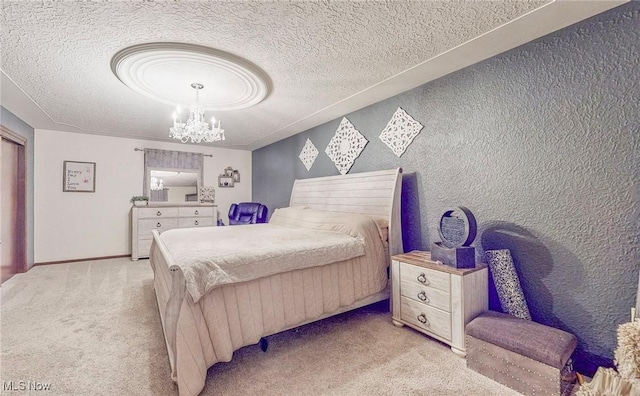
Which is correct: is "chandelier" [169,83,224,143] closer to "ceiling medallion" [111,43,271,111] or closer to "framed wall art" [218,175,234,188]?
"ceiling medallion" [111,43,271,111]

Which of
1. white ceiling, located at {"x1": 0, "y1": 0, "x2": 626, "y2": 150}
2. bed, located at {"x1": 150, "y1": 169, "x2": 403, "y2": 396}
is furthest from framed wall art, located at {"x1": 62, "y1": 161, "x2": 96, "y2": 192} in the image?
bed, located at {"x1": 150, "y1": 169, "x2": 403, "y2": 396}

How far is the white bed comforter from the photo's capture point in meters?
1.65

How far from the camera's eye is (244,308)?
1.77 metres

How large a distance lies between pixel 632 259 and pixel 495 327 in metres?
0.86

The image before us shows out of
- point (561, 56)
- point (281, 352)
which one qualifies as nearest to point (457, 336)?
point (281, 352)

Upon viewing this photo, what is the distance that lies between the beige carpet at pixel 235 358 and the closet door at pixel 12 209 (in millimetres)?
1283

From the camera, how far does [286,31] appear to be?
6.22 ft

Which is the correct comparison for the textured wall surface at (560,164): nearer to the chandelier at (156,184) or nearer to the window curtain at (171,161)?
the window curtain at (171,161)

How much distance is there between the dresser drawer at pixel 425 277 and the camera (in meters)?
1.98

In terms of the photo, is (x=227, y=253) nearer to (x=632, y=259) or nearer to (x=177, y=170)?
(x=632, y=259)

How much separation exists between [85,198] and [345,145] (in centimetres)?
468

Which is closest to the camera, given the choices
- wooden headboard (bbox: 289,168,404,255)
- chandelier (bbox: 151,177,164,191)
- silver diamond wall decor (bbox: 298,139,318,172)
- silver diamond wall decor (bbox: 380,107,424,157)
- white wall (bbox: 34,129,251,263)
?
wooden headboard (bbox: 289,168,404,255)

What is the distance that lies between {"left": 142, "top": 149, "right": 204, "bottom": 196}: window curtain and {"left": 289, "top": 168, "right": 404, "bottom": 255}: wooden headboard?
291 cm

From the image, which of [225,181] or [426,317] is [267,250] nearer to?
[426,317]
